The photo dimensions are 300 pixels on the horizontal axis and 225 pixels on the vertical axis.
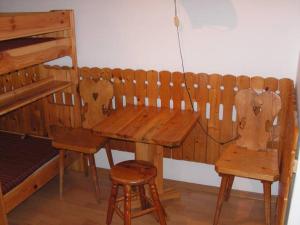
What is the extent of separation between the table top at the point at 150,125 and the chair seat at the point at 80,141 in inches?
10.3

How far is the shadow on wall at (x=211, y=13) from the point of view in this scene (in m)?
2.58

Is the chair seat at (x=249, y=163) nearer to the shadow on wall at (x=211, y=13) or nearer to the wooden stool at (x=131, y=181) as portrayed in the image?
the wooden stool at (x=131, y=181)

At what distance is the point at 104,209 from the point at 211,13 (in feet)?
5.74

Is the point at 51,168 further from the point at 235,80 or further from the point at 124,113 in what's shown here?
the point at 235,80

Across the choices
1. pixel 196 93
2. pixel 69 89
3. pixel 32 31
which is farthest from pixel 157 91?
pixel 32 31

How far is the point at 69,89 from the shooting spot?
3246 millimetres

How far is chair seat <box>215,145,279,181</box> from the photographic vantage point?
7.45 ft

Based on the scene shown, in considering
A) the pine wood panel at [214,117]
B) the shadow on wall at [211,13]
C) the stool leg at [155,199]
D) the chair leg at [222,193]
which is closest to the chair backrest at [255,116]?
the pine wood panel at [214,117]

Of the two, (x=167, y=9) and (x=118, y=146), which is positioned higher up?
(x=167, y=9)

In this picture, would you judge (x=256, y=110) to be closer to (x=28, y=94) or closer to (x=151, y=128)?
(x=151, y=128)

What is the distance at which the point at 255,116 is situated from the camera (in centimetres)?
260

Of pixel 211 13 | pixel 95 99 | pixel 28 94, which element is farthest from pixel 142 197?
pixel 211 13

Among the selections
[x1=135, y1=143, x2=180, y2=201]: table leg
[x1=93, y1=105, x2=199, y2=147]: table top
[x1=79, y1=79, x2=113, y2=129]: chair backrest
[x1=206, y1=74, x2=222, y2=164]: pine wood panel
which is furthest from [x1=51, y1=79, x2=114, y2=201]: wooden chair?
[x1=206, y1=74, x2=222, y2=164]: pine wood panel

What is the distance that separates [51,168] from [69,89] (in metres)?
0.75
